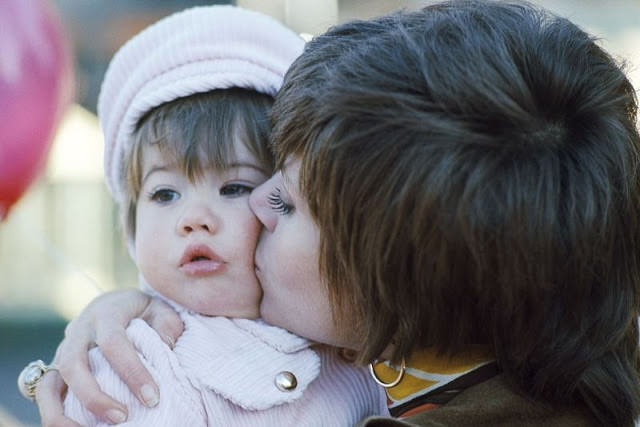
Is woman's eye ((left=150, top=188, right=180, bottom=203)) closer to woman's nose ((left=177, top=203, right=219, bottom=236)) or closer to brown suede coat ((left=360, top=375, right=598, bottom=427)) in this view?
woman's nose ((left=177, top=203, right=219, bottom=236))

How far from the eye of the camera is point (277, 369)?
1241 millimetres

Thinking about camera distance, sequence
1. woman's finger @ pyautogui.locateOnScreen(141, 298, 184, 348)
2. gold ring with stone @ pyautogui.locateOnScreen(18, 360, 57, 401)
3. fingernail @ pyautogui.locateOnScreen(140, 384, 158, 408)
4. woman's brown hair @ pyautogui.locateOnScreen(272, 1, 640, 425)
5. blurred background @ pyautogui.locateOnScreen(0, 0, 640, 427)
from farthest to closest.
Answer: blurred background @ pyautogui.locateOnScreen(0, 0, 640, 427) < gold ring with stone @ pyautogui.locateOnScreen(18, 360, 57, 401) < woman's finger @ pyautogui.locateOnScreen(141, 298, 184, 348) < fingernail @ pyautogui.locateOnScreen(140, 384, 158, 408) < woman's brown hair @ pyautogui.locateOnScreen(272, 1, 640, 425)

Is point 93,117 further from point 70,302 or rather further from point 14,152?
point 14,152

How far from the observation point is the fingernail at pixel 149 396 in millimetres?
1170

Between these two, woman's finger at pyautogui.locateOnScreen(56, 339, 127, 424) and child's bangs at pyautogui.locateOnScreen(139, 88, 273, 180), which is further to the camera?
child's bangs at pyautogui.locateOnScreen(139, 88, 273, 180)

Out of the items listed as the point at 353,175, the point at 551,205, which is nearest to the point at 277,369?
the point at 353,175

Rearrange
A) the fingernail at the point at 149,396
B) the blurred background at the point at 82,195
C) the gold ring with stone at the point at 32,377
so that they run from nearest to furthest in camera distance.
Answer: the fingernail at the point at 149,396 → the gold ring with stone at the point at 32,377 → the blurred background at the point at 82,195

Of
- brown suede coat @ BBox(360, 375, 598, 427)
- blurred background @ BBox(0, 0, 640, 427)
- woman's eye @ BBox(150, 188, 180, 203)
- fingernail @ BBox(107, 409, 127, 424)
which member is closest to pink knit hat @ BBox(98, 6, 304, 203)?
woman's eye @ BBox(150, 188, 180, 203)

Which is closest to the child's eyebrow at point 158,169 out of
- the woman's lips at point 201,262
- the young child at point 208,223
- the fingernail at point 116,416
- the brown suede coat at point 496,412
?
the young child at point 208,223

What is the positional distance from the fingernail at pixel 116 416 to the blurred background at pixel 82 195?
2103mm

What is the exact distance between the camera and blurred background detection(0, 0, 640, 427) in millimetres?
3520

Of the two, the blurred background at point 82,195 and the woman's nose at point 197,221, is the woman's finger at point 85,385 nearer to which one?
the woman's nose at point 197,221

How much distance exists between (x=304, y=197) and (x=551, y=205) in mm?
311

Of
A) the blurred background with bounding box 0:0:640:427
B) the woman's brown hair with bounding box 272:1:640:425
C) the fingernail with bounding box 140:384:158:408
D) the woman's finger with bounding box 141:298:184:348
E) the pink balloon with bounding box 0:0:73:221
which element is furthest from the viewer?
the blurred background with bounding box 0:0:640:427
